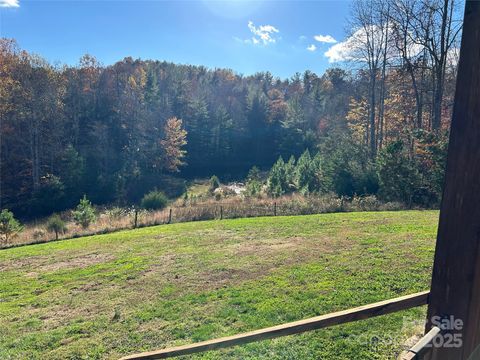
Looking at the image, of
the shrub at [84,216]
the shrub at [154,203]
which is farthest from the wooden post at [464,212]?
the shrub at [154,203]

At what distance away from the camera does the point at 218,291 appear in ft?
18.4

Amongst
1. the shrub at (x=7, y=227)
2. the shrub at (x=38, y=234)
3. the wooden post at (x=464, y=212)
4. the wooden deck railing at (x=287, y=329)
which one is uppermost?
the wooden post at (x=464, y=212)

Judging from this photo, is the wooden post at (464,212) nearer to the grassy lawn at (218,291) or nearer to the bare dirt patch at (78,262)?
the grassy lawn at (218,291)

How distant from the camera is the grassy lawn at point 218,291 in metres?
3.90

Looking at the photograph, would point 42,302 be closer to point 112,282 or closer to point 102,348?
point 112,282

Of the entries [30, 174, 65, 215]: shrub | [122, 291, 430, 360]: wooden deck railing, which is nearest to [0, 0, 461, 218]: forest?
[30, 174, 65, 215]: shrub

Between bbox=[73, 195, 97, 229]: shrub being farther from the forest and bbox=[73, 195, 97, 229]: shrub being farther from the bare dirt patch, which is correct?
the forest

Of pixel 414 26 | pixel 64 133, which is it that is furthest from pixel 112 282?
pixel 64 133

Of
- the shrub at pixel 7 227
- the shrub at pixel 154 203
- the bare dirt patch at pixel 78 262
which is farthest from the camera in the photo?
the shrub at pixel 154 203

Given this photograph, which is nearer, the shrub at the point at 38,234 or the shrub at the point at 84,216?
the shrub at the point at 38,234

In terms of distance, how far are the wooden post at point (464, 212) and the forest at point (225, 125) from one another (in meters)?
15.6

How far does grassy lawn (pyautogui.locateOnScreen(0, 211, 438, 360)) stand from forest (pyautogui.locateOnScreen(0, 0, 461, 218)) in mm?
9869

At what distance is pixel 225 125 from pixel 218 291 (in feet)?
135

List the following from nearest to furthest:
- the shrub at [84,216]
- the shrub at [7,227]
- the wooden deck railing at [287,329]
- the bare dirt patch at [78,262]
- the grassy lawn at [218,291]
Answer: the wooden deck railing at [287,329] → the grassy lawn at [218,291] → the bare dirt patch at [78,262] → the shrub at [7,227] → the shrub at [84,216]
